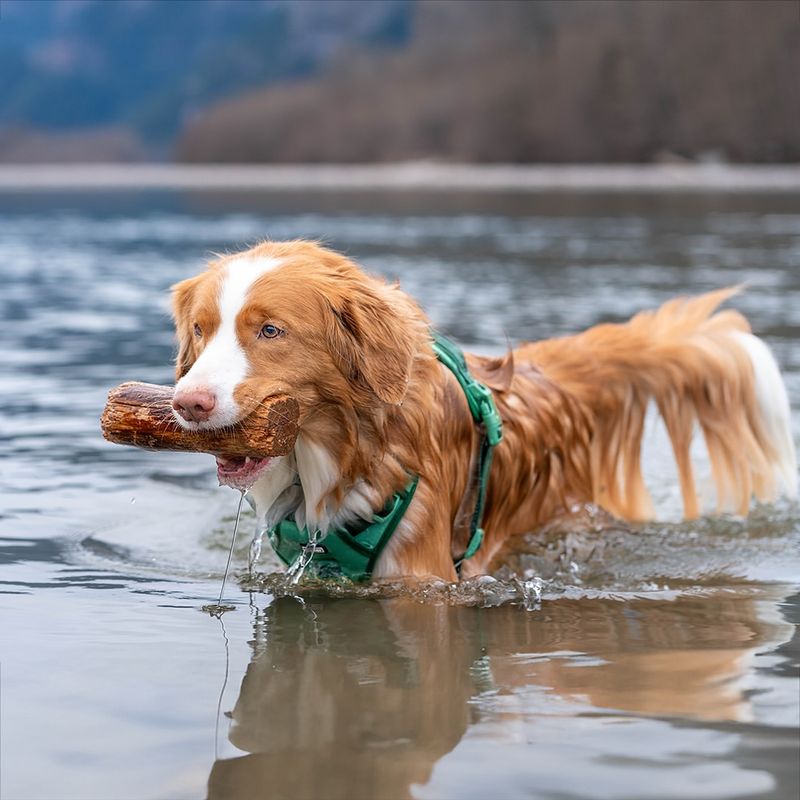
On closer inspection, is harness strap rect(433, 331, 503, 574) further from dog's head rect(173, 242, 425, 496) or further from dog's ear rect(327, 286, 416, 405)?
dog's ear rect(327, 286, 416, 405)

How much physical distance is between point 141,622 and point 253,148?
346ft

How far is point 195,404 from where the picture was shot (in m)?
→ 5.07

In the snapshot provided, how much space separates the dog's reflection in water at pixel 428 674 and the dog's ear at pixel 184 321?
1.19 meters

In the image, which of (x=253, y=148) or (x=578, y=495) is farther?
(x=253, y=148)

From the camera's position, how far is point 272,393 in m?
5.33

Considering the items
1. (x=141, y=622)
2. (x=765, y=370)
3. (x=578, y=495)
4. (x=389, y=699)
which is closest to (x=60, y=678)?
(x=141, y=622)

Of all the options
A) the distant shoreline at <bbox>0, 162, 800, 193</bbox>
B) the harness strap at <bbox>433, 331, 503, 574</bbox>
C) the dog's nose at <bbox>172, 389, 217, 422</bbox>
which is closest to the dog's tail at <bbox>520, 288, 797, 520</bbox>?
the harness strap at <bbox>433, 331, 503, 574</bbox>

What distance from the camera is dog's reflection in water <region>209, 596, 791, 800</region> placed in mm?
4539

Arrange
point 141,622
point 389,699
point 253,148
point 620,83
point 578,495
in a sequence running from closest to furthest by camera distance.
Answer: point 389,699 → point 141,622 → point 578,495 → point 620,83 → point 253,148

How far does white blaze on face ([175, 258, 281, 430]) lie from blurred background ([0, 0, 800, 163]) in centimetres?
7847

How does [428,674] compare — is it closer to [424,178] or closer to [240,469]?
[240,469]

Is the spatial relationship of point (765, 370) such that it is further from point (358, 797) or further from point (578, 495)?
point (358, 797)

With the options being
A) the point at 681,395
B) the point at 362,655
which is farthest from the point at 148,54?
the point at 362,655

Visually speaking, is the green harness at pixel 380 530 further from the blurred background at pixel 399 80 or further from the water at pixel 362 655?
the blurred background at pixel 399 80
